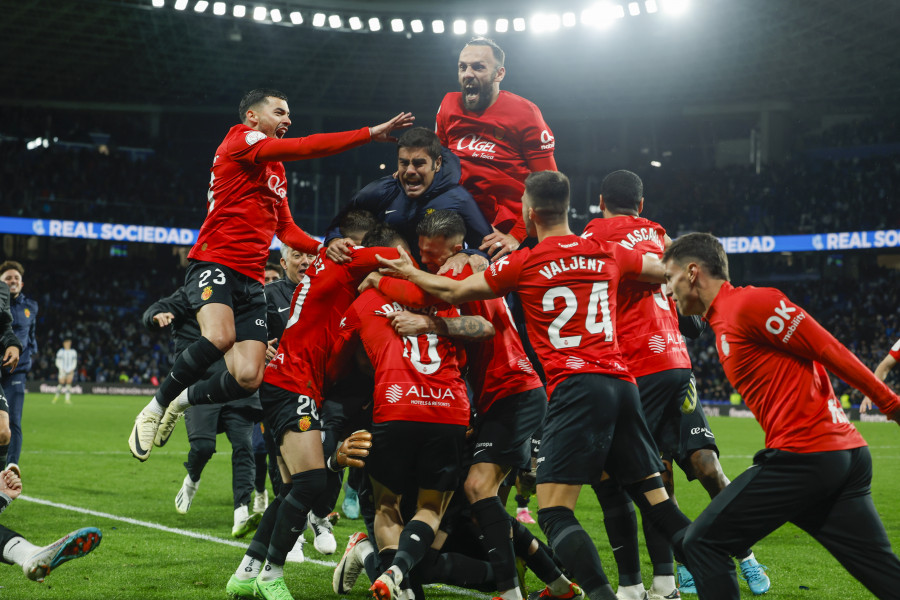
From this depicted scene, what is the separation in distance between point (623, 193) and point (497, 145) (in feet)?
4.08

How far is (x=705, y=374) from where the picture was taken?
33.5 metres

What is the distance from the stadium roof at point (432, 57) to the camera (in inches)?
1116

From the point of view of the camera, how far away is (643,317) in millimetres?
5680

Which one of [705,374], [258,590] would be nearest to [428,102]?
[705,374]

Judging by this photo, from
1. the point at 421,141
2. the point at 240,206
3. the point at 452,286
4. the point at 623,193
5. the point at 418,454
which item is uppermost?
the point at 421,141

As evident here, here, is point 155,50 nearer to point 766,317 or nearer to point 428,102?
point 428,102

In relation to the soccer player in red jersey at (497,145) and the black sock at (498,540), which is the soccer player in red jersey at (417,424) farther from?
the soccer player in red jersey at (497,145)

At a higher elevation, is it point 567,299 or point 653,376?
point 567,299

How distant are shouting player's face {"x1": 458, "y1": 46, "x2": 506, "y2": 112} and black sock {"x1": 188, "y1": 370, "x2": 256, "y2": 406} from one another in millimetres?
2767

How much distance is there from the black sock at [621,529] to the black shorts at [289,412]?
183cm

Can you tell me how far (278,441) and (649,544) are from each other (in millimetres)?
2423

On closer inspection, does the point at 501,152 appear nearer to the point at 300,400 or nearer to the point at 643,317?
the point at 643,317

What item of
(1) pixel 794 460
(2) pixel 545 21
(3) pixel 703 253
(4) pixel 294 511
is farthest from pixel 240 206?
(2) pixel 545 21

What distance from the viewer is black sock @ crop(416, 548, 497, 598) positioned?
5.06 m
